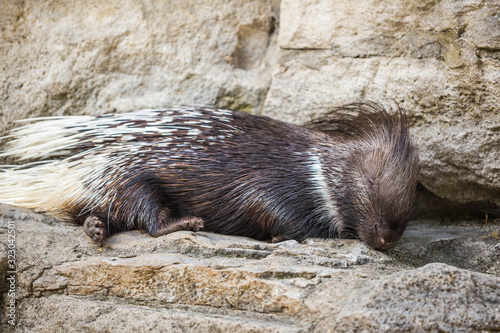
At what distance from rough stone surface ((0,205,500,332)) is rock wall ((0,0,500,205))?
70 centimetres

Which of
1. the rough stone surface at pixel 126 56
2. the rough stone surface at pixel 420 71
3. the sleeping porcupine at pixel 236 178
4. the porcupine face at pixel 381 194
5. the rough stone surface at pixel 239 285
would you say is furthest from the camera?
the rough stone surface at pixel 126 56

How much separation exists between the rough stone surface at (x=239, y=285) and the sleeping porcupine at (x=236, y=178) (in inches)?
5.9

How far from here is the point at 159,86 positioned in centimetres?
385

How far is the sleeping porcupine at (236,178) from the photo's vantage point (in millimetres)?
2900

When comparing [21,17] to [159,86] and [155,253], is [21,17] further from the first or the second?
[155,253]

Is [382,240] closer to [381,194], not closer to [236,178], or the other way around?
[381,194]

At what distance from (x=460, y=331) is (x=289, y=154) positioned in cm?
142

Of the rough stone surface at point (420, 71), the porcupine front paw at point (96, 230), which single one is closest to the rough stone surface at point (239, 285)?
the porcupine front paw at point (96, 230)

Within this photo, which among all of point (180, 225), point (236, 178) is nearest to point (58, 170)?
point (180, 225)

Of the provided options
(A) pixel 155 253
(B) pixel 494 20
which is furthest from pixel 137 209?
(B) pixel 494 20

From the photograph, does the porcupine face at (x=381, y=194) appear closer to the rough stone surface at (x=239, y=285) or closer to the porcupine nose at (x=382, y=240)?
the porcupine nose at (x=382, y=240)

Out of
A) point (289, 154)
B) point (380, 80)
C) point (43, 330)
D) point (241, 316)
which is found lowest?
point (43, 330)

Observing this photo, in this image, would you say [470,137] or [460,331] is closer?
[460,331]

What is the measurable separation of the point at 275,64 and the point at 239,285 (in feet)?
6.56
